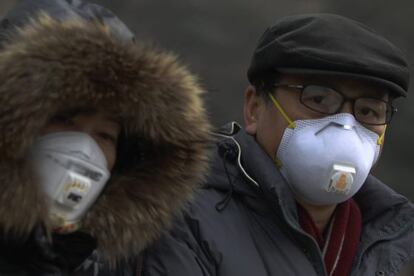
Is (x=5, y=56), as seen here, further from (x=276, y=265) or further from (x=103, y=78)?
(x=276, y=265)

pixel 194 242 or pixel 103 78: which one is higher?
pixel 103 78

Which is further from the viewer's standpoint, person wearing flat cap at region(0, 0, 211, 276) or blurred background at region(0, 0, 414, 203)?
blurred background at region(0, 0, 414, 203)

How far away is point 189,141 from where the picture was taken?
2.40 m

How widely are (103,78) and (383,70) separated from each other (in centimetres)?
76

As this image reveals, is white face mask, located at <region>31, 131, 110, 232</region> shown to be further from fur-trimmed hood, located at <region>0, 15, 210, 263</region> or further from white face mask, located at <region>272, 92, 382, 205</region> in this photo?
white face mask, located at <region>272, 92, 382, 205</region>

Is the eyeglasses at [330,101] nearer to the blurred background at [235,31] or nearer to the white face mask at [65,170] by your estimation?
the white face mask at [65,170]

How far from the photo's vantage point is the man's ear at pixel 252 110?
269cm

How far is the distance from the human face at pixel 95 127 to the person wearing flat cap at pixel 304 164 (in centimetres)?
28

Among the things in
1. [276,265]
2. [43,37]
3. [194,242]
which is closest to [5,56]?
[43,37]

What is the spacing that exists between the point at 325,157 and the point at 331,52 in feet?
0.90

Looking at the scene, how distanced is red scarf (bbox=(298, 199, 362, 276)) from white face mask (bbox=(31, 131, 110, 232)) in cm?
65

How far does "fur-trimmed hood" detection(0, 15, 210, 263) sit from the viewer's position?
2.14 meters

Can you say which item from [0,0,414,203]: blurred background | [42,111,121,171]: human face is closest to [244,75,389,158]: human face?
[42,111,121,171]: human face

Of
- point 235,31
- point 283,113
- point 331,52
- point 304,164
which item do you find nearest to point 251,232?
point 304,164
